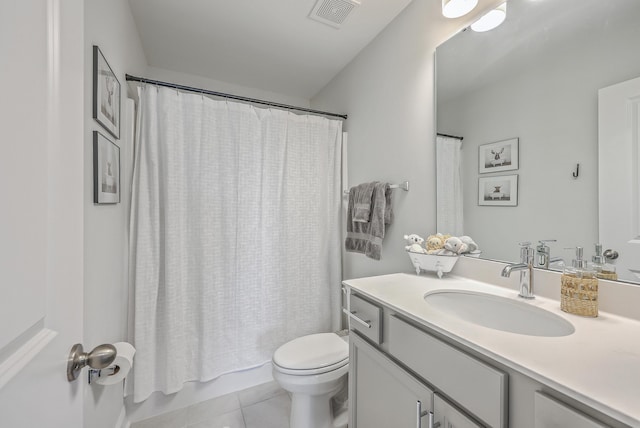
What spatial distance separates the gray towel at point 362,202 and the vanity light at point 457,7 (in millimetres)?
918

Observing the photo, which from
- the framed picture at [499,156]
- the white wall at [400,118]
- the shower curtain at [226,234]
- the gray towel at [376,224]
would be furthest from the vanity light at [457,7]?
the shower curtain at [226,234]

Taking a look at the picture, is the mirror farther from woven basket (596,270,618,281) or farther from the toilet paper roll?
the toilet paper roll

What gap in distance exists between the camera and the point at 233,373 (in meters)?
1.79

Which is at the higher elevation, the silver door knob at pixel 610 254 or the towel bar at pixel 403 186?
the towel bar at pixel 403 186

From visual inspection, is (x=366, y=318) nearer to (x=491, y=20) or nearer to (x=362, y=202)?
(x=362, y=202)

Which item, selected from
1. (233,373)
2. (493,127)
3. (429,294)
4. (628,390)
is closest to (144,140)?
(233,373)

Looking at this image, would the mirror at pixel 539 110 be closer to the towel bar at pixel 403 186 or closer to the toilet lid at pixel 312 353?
the towel bar at pixel 403 186

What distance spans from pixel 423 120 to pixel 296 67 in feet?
4.12

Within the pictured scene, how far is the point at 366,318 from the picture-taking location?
1.04 meters

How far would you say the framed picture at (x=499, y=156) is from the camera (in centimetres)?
107

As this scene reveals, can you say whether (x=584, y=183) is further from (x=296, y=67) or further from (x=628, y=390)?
(x=296, y=67)

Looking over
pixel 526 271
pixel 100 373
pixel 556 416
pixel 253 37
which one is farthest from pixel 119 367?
pixel 253 37

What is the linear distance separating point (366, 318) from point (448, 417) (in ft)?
1.31

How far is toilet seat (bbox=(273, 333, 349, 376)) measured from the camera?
1347 millimetres
